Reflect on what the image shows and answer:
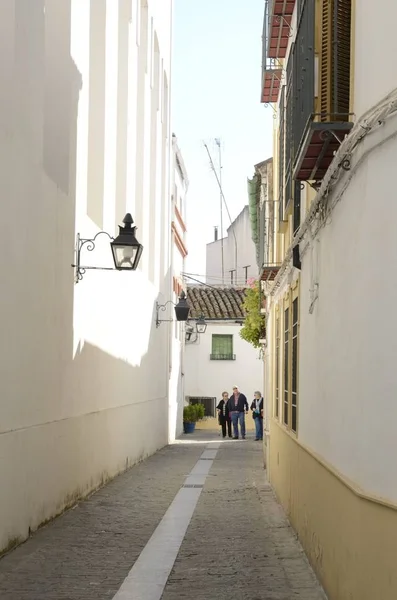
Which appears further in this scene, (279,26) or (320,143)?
(279,26)

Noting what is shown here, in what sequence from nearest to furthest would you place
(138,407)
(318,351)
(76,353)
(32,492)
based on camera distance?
(318,351)
(32,492)
(76,353)
(138,407)

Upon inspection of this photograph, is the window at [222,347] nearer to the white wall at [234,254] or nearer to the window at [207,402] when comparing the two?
the window at [207,402]

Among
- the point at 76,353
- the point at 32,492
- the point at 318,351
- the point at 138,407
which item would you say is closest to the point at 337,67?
the point at 318,351

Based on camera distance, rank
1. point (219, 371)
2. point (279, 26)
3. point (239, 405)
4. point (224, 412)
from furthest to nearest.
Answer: point (219, 371) → point (224, 412) → point (239, 405) → point (279, 26)

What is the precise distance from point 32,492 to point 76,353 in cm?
287

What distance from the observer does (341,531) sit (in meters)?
6.40

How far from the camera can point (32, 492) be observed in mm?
9430

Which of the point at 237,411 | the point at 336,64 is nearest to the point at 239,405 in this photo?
the point at 237,411

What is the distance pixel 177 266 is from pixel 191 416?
685cm

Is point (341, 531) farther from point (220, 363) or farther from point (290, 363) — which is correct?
point (220, 363)

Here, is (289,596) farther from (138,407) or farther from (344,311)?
(138,407)

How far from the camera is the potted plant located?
34.7m

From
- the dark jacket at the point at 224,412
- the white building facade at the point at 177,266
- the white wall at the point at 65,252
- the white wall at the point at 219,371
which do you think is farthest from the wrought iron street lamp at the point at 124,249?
the white wall at the point at 219,371

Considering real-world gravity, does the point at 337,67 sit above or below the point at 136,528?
above
